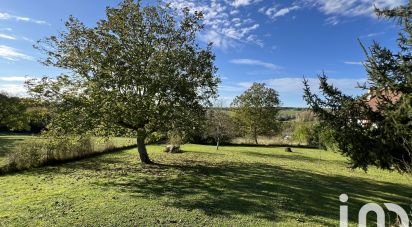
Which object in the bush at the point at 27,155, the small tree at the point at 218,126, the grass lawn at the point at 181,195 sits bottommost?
the grass lawn at the point at 181,195

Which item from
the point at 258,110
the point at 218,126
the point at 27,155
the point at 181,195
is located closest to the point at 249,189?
the point at 181,195

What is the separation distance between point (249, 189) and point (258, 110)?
1119 inches

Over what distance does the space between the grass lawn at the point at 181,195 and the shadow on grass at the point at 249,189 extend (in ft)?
0.09

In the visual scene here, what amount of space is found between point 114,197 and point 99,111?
5.12 m

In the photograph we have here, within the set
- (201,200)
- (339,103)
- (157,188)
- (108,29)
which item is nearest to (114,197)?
(157,188)

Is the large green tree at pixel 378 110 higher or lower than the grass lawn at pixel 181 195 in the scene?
higher

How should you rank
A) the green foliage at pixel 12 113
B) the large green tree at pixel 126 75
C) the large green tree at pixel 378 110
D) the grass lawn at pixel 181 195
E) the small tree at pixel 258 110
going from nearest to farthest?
1. the large green tree at pixel 378 110
2. the grass lawn at pixel 181 195
3. the large green tree at pixel 126 75
4. the green foliage at pixel 12 113
5. the small tree at pixel 258 110

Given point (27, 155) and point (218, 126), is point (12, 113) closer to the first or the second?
point (27, 155)

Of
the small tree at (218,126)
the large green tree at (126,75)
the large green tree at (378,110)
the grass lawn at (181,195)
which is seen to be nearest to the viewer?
the large green tree at (378,110)

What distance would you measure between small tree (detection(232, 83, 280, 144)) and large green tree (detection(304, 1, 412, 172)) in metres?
30.2

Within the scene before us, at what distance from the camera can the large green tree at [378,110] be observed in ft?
22.9

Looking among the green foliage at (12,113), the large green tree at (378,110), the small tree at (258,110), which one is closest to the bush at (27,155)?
the large green tree at (378,110)

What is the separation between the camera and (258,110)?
3872 centimetres

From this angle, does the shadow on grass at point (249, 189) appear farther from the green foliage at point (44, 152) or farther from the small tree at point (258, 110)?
the small tree at point (258, 110)
